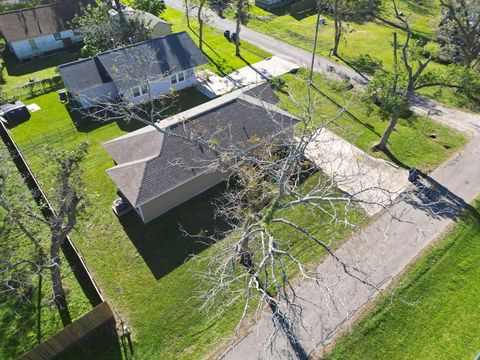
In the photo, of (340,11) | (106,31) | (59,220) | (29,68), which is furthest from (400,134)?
(29,68)

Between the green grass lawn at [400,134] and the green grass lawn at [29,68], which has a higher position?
the green grass lawn at [29,68]

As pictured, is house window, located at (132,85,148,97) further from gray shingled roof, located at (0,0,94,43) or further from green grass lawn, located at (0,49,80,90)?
gray shingled roof, located at (0,0,94,43)

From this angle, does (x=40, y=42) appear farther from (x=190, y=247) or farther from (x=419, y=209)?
(x=419, y=209)

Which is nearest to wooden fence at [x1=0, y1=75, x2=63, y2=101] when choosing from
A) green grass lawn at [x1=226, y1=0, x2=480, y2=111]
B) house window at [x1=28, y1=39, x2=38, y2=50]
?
house window at [x1=28, y1=39, x2=38, y2=50]

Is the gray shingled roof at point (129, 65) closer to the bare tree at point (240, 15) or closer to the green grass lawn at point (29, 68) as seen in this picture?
the green grass lawn at point (29, 68)

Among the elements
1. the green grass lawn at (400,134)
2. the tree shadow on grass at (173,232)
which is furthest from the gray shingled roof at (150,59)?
the tree shadow on grass at (173,232)

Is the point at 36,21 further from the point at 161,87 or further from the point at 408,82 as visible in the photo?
the point at 408,82
